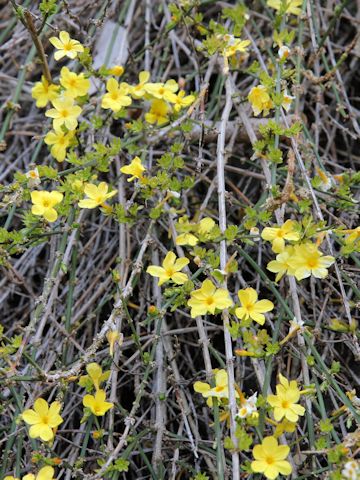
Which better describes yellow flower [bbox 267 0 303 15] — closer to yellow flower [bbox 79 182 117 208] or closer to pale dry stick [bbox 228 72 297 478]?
pale dry stick [bbox 228 72 297 478]

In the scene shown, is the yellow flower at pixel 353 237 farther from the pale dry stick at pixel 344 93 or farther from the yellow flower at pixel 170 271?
the pale dry stick at pixel 344 93

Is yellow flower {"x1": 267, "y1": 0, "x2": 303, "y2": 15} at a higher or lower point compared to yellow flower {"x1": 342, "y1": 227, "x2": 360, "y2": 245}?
higher

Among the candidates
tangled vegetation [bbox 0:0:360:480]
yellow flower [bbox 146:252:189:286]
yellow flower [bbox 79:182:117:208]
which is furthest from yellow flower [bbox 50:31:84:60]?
yellow flower [bbox 146:252:189:286]

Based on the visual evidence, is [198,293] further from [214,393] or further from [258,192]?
[258,192]

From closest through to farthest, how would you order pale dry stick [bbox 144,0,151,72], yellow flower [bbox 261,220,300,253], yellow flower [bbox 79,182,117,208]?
yellow flower [bbox 261,220,300,253], yellow flower [bbox 79,182,117,208], pale dry stick [bbox 144,0,151,72]

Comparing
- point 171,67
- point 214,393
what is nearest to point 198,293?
point 214,393

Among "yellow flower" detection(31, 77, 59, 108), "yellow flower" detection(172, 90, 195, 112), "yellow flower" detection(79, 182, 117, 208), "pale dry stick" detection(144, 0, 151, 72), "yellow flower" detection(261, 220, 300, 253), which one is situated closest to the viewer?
"yellow flower" detection(261, 220, 300, 253)
